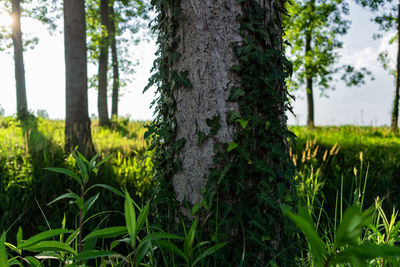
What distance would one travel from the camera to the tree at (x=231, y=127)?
167 cm

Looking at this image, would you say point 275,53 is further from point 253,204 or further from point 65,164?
point 65,164

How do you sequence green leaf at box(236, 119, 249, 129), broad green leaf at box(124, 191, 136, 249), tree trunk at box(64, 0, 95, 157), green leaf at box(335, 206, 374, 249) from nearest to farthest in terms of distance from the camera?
green leaf at box(335, 206, 374, 249) → broad green leaf at box(124, 191, 136, 249) → green leaf at box(236, 119, 249, 129) → tree trunk at box(64, 0, 95, 157)

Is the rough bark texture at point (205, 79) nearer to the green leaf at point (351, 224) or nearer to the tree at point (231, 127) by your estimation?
the tree at point (231, 127)

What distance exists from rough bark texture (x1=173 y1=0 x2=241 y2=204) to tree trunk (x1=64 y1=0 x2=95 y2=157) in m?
4.43

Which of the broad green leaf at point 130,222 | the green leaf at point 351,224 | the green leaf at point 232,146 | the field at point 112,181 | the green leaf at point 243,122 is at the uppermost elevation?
the green leaf at point 243,122

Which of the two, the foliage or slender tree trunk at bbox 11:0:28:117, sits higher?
slender tree trunk at bbox 11:0:28:117

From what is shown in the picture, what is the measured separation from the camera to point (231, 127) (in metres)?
1.69

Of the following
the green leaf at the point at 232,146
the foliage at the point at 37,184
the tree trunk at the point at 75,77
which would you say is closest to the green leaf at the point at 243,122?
the green leaf at the point at 232,146

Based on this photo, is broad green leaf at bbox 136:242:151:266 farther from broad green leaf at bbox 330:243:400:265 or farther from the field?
the field

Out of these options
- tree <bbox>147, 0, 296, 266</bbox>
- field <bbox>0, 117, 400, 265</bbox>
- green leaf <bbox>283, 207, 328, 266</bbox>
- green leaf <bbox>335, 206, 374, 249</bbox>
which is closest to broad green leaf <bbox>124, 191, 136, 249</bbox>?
green leaf <bbox>283, 207, 328, 266</bbox>

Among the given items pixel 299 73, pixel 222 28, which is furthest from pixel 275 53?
pixel 299 73

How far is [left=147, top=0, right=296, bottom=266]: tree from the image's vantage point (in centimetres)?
167

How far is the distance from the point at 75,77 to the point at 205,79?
4.87 m

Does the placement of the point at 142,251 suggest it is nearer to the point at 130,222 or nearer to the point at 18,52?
the point at 130,222
